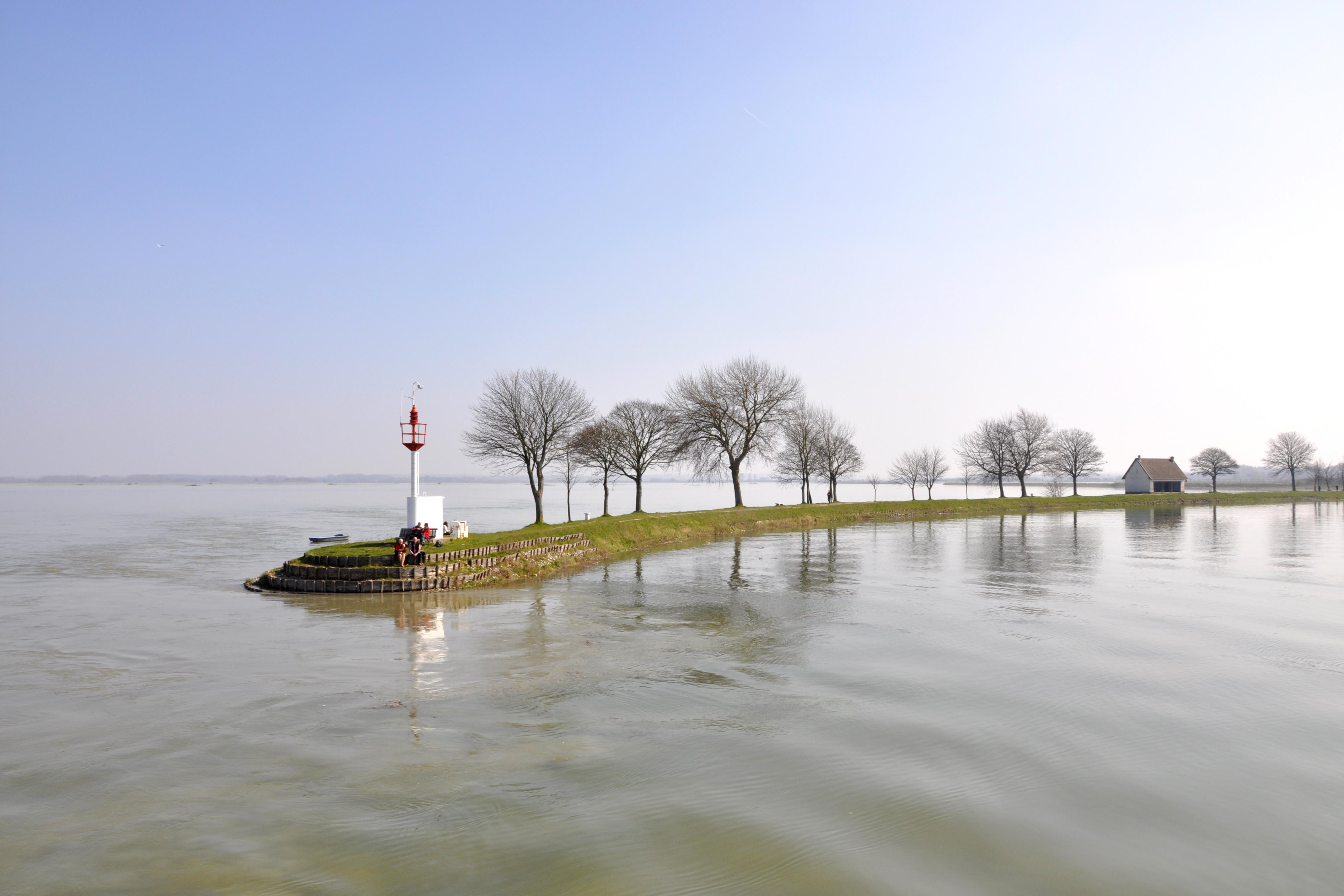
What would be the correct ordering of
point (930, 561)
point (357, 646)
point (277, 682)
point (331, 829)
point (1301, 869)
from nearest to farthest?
1. point (1301, 869)
2. point (331, 829)
3. point (277, 682)
4. point (357, 646)
5. point (930, 561)

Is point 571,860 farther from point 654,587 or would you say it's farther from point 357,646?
point 654,587

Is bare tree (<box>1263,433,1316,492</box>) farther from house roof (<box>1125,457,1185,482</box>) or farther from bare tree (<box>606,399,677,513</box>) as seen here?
bare tree (<box>606,399,677,513</box>)

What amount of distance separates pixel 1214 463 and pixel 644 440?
3033 inches

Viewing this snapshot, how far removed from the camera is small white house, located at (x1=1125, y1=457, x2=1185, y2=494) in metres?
81.0

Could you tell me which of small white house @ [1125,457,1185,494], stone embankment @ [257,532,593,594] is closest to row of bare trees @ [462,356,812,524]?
stone embankment @ [257,532,593,594]

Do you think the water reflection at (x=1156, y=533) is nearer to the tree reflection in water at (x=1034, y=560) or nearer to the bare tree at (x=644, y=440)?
the tree reflection in water at (x=1034, y=560)

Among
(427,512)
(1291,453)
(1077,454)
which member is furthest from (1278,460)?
(427,512)

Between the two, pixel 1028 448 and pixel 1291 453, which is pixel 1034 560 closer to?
pixel 1028 448

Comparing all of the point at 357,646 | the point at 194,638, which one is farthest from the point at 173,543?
the point at 357,646

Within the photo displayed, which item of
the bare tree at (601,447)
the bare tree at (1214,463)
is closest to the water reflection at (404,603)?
the bare tree at (601,447)

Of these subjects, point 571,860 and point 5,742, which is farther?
point 5,742

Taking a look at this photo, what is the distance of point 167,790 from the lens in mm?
6887

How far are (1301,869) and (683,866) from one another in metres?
4.71

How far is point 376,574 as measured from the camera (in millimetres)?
19188
